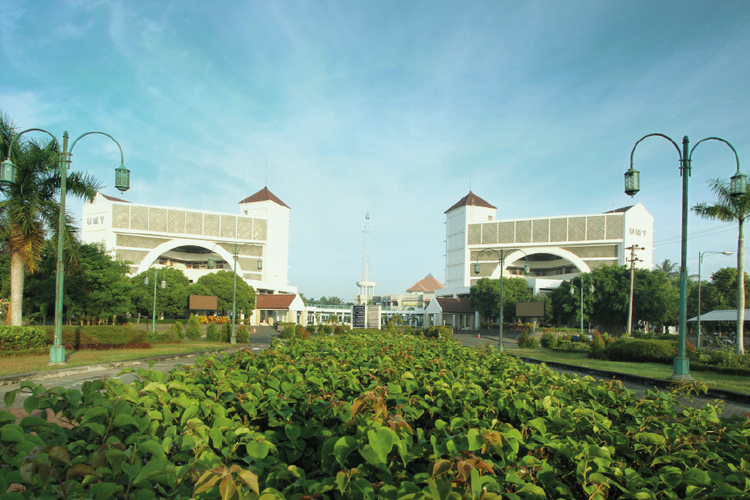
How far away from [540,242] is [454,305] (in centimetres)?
1817

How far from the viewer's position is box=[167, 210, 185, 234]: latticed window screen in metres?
69.9

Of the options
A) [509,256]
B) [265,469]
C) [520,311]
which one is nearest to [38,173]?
[265,469]

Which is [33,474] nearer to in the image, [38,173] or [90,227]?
[38,173]

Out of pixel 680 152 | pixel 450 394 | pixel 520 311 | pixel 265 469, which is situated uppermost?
pixel 680 152

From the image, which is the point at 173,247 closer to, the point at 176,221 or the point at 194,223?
the point at 176,221

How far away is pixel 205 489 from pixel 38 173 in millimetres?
21051

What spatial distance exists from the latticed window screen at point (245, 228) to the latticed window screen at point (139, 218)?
13.4 m

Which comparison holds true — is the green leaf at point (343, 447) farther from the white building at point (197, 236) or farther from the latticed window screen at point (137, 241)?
the latticed window screen at point (137, 241)

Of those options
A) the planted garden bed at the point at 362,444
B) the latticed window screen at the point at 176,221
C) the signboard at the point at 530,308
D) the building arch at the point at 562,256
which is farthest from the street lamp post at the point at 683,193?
the latticed window screen at the point at 176,221

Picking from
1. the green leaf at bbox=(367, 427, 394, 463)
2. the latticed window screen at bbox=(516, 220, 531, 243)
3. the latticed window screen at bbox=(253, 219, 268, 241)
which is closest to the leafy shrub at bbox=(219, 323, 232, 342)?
the green leaf at bbox=(367, 427, 394, 463)

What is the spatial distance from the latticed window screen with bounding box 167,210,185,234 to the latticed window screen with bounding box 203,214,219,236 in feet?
10.5

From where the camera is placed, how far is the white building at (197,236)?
6681cm

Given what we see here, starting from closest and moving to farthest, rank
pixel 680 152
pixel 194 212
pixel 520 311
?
pixel 680 152 < pixel 520 311 < pixel 194 212

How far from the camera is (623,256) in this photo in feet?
224
